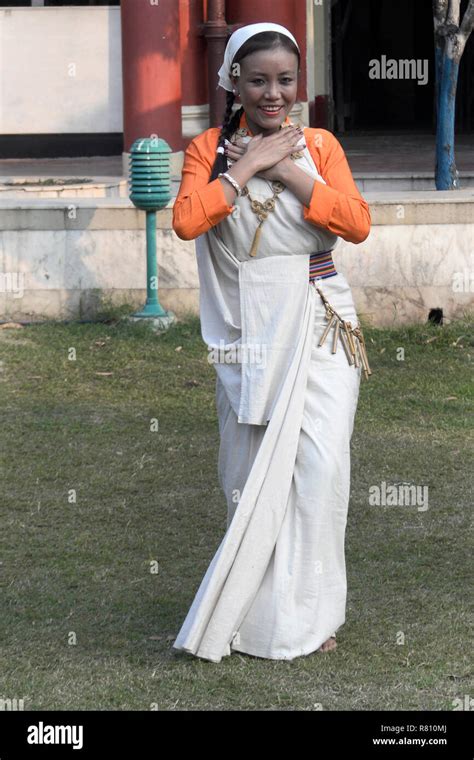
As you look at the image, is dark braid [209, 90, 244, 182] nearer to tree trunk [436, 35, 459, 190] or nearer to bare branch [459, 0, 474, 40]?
bare branch [459, 0, 474, 40]

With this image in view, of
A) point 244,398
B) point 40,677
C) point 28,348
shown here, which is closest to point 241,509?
point 244,398

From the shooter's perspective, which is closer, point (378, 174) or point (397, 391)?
point (397, 391)

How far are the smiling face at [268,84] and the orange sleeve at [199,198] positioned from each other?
19 cm

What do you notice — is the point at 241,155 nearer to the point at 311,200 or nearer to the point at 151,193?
the point at 311,200

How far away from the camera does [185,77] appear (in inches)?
524

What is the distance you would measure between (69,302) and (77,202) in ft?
2.12

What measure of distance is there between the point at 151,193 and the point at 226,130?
4321mm

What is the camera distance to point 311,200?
13.6ft

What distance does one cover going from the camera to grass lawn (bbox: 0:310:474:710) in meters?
4.31

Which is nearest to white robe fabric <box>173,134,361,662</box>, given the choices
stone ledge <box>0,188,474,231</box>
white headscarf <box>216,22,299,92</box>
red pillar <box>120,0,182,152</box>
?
white headscarf <box>216,22,299,92</box>

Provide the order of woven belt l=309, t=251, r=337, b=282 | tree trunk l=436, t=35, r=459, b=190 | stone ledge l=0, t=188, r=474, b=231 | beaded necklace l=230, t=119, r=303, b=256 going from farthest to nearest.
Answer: tree trunk l=436, t=35, r=459, b=190 → stone ledge l=0, t=188, r=474, b=231 → woven belt l=309, t=251, r=337, b=282 → beaded necklace l=230, t=119, r=303, b=256

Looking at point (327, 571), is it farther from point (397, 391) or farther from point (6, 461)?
point (397, 391)

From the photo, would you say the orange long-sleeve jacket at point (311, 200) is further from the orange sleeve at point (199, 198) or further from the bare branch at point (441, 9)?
the bare branch at point (441, 9)

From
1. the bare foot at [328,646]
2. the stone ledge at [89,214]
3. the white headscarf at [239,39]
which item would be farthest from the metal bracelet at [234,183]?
the stone ledge at [89,214]
